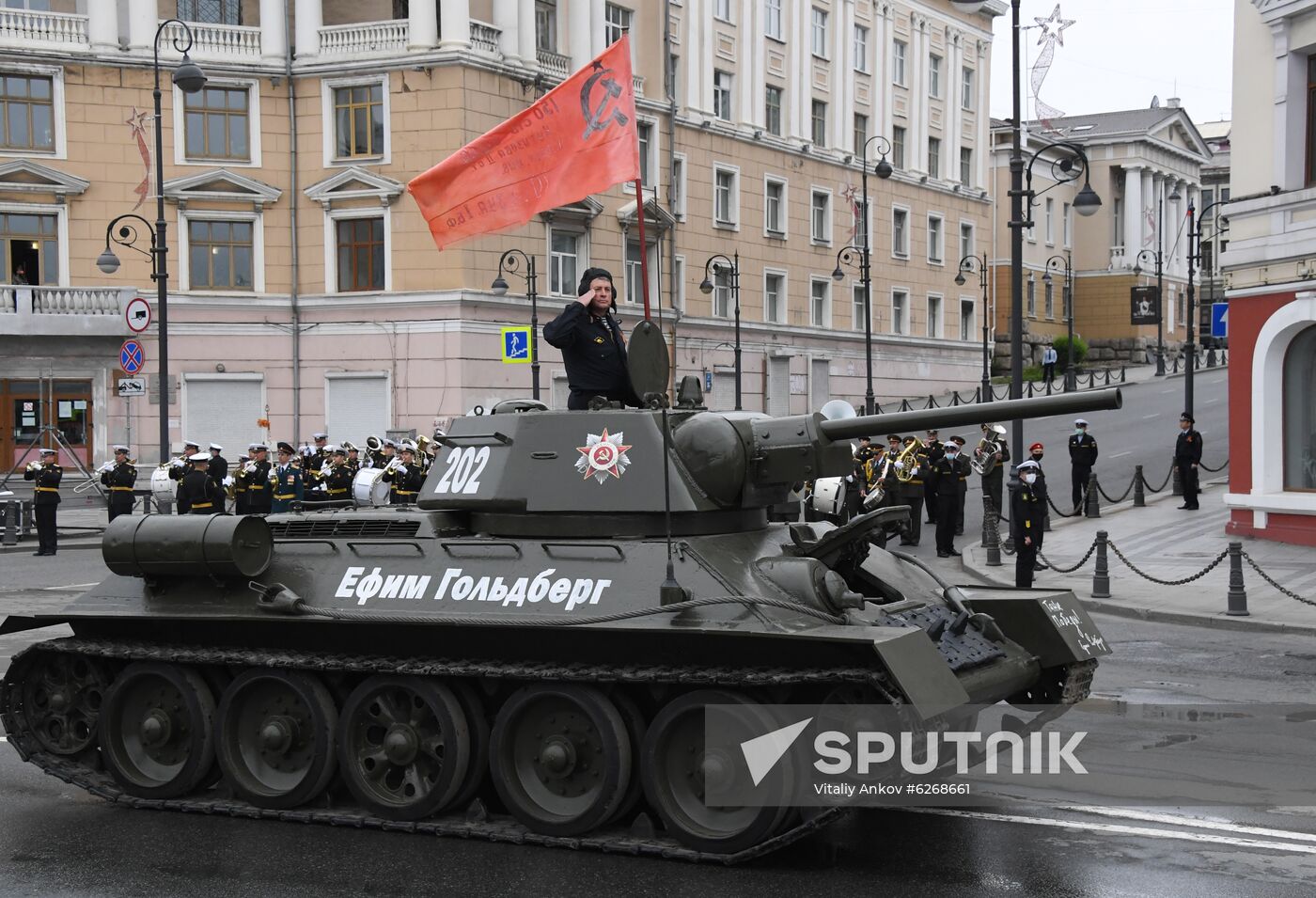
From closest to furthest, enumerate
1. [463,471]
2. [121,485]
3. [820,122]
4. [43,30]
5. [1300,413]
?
[463,471] < [1300,413] < [121,485] < [43,30] < [820,122]

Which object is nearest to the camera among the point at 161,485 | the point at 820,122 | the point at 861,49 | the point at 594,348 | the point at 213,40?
the point at 594,348

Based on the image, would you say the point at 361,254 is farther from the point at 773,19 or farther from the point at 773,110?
the point at 773,19

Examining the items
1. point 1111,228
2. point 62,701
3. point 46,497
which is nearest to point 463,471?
point 62,701

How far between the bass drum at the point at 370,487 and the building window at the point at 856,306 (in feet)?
96.8

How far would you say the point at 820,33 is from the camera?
50.2 meters

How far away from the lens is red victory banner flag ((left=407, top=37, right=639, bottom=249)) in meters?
10.6

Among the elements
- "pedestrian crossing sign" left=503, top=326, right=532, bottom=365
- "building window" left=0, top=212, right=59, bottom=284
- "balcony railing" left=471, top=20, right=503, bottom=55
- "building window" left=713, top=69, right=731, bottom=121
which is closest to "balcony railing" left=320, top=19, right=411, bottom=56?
"balcony railing" left=471, top=20, right=503, bottom=55

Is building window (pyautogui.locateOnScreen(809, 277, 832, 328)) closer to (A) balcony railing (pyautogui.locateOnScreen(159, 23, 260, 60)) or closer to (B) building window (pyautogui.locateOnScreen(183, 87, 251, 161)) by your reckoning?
(B) building window (pyautogui.locateOnScreen(183, 87, 251, 161))

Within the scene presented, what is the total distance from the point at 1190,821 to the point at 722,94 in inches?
1561

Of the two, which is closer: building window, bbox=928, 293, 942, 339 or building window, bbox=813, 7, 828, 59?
building window, bbox=813, 7, 828, 59

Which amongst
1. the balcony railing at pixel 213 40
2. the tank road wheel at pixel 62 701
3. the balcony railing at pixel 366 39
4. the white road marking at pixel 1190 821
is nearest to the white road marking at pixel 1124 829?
the white road marking at pixel 1190 821

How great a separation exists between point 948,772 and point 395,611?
350 cm

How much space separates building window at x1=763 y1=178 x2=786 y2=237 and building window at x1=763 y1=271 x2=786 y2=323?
4.59ft

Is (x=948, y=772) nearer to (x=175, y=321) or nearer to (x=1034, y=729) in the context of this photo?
(x=1034, y=729)
